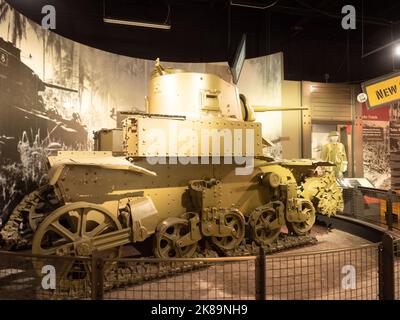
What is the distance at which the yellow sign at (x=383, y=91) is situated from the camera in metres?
8.44

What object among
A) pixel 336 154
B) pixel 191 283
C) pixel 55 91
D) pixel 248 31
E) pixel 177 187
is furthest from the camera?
pixel 248 31

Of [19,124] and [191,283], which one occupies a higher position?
[19,124]

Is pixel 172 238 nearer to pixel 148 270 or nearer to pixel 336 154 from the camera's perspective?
pixel 148 270

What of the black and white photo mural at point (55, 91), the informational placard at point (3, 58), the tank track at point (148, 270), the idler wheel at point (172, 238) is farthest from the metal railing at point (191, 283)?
the informational placard at point (3, 58)

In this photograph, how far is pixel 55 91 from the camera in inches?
346

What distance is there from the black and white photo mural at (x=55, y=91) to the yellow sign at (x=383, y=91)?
256 centimetres

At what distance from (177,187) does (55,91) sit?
15.9ft

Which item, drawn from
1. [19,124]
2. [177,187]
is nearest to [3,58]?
[19,124]

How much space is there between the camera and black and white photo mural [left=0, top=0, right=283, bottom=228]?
727 cm

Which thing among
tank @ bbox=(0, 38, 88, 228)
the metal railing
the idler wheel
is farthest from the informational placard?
the idler wheel

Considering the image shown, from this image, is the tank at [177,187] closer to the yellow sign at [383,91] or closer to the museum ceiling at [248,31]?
the yellow sign at [383,91]

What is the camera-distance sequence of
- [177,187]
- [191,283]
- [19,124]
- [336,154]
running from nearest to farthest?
[191,283] < [177,187] < [19,124] < [336,154]

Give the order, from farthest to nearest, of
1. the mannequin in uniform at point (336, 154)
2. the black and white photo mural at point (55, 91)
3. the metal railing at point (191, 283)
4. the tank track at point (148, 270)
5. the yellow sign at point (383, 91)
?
the mannequin in uniform at point (336, 154), the yellow sign at point (383, 91), the black and white photo mural at point (55, 91), the tank track at point (148, 270), the metal railing at point (191, 283)

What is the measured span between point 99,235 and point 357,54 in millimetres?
12970
